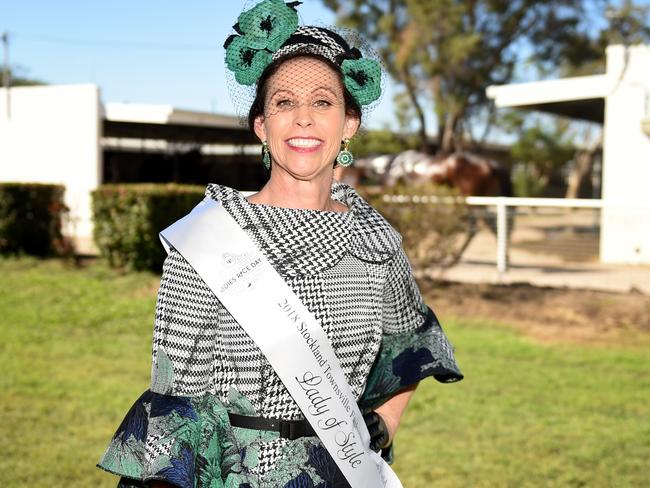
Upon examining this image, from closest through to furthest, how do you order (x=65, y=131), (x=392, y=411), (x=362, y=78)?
(x=362, y=78)
(x=392, y=411)
(x=65, y=131)

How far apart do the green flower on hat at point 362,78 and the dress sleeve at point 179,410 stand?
59cm

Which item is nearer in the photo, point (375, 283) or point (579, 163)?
point (375, 283)

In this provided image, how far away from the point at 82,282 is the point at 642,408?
24.0ft

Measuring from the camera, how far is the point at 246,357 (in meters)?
1.72

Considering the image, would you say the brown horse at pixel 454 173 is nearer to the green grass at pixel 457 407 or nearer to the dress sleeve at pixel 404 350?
the green grass at pixel 457 407

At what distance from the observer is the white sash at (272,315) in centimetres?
168

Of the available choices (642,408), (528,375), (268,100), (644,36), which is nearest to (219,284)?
(268,100)

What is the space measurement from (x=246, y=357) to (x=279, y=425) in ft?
0.51

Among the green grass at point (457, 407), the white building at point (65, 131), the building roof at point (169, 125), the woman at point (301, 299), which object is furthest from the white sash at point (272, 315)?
the white building at point (65, 131)

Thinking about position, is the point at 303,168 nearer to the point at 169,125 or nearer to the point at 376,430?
the point at 376,430

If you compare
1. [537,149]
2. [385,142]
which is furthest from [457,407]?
[537,149]

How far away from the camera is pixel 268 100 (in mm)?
1905

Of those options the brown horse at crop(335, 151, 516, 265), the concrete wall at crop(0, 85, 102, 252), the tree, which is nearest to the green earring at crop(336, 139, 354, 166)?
the brown horse at crop(335, 151, 516, 265)

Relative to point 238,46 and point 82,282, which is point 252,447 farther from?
point 82,282
